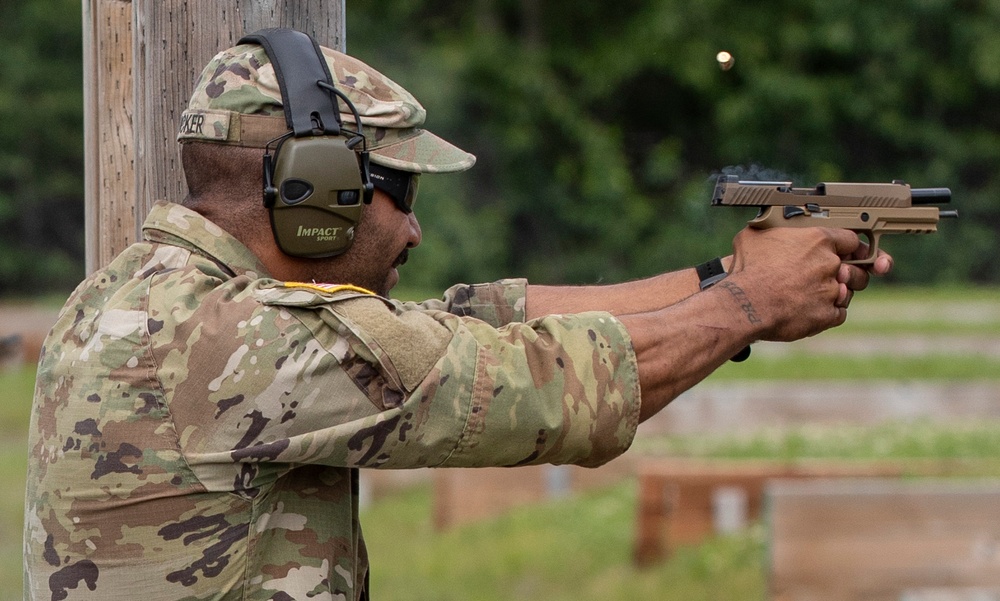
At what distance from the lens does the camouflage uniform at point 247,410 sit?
192 cm

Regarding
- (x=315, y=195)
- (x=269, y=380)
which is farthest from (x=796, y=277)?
(x=269, y=380)

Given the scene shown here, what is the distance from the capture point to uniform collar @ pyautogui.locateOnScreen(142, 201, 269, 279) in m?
2.09

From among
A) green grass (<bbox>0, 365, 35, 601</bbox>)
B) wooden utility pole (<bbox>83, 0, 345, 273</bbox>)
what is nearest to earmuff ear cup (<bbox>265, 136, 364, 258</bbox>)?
wooden utility pole (<bbox>83, 0, 345, 273</bbox>)

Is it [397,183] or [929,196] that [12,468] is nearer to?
[397,183]

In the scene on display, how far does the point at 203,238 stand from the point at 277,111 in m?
0.25

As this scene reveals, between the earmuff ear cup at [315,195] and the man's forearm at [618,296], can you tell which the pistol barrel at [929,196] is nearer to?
the man's forearm at [618,296]

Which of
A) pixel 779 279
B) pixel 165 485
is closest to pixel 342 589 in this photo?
pixel 165 485

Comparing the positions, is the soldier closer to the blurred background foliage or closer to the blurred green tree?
the blurred background foliage

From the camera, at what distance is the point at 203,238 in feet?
6.87

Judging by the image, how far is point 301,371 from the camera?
1.91 m

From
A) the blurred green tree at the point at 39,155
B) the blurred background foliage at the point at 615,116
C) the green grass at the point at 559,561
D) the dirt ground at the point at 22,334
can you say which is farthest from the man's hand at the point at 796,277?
the blurred green tree at the point at 39,155

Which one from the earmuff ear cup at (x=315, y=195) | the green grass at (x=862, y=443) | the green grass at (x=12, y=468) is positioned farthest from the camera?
the green grass at (x=862, y=443)

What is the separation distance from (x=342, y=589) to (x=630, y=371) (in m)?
0.62

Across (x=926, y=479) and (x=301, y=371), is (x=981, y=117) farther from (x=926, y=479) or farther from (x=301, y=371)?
(x=301, y=371)
